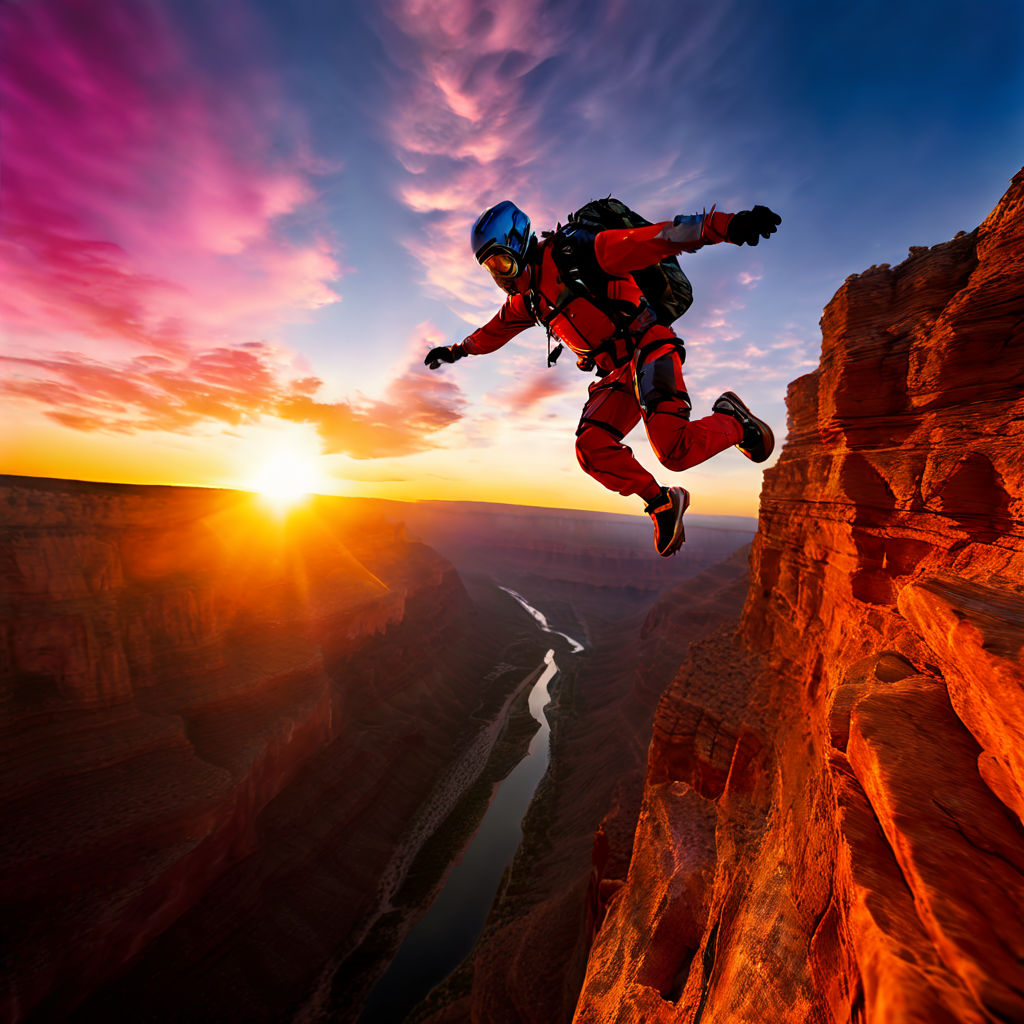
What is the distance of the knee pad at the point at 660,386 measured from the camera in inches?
153

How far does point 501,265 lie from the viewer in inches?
166

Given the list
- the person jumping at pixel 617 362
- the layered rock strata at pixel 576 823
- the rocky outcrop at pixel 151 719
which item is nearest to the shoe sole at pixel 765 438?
the person jumping at pixel 617 362

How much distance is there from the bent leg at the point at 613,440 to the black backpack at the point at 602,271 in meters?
0.71

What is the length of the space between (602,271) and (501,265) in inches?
41.7

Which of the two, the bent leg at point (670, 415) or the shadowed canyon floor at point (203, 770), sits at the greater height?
the bent leg at point (670, 415)

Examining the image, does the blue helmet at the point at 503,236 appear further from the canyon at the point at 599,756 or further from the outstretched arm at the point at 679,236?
the canyon at the point at 599,756

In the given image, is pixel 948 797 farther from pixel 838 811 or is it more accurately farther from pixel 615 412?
pixel 615 412

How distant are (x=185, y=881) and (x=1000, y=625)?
23.1 meters

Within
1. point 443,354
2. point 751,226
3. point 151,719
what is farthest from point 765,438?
point 151,719

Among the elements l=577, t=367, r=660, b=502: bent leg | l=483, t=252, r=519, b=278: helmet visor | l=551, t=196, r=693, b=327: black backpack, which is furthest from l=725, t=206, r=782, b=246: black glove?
l=483, t=252, r=519, b=278: helmet visor

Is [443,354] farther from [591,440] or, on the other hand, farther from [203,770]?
[203,770]

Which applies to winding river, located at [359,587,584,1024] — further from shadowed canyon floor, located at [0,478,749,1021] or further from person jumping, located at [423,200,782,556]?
person jumping, located at [423,200,782,556]

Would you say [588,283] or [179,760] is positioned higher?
[588,283]

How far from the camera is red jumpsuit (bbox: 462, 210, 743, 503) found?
390 centimetres
